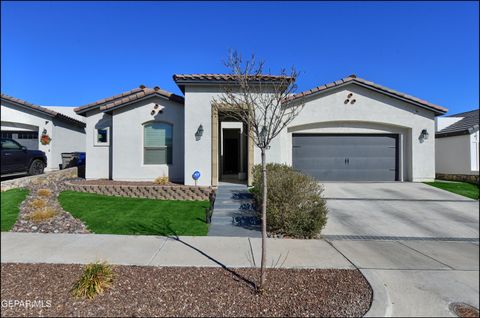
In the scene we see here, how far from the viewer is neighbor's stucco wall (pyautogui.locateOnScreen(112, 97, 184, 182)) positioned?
12.3 m

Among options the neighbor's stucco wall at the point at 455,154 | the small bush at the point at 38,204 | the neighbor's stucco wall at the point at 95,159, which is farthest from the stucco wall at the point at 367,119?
the small bush at the point at 38,204

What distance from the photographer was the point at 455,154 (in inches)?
569

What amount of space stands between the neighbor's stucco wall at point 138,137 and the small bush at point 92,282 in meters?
8.73

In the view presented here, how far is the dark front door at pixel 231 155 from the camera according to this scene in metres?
17.2

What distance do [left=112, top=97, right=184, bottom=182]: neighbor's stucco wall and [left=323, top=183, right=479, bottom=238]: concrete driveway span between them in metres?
6.84

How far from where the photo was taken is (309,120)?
42.7 ft

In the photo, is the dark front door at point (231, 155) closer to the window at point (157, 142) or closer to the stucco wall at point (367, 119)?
the stucco wall at point (367, 119)

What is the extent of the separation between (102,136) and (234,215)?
871cm

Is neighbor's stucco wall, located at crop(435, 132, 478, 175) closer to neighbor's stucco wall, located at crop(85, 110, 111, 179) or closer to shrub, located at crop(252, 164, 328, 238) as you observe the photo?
shrub, located at crop(252, 164, 328, 238)

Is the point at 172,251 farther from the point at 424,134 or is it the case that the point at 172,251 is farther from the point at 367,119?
the point at 424,134

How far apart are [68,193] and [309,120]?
10.2 meters

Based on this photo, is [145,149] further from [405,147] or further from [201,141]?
[405,147]

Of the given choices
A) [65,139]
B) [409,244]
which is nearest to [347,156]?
[409,244]

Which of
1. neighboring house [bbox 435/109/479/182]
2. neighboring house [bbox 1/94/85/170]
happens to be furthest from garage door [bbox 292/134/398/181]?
neighboring house [bbox 1/94/85/170]
